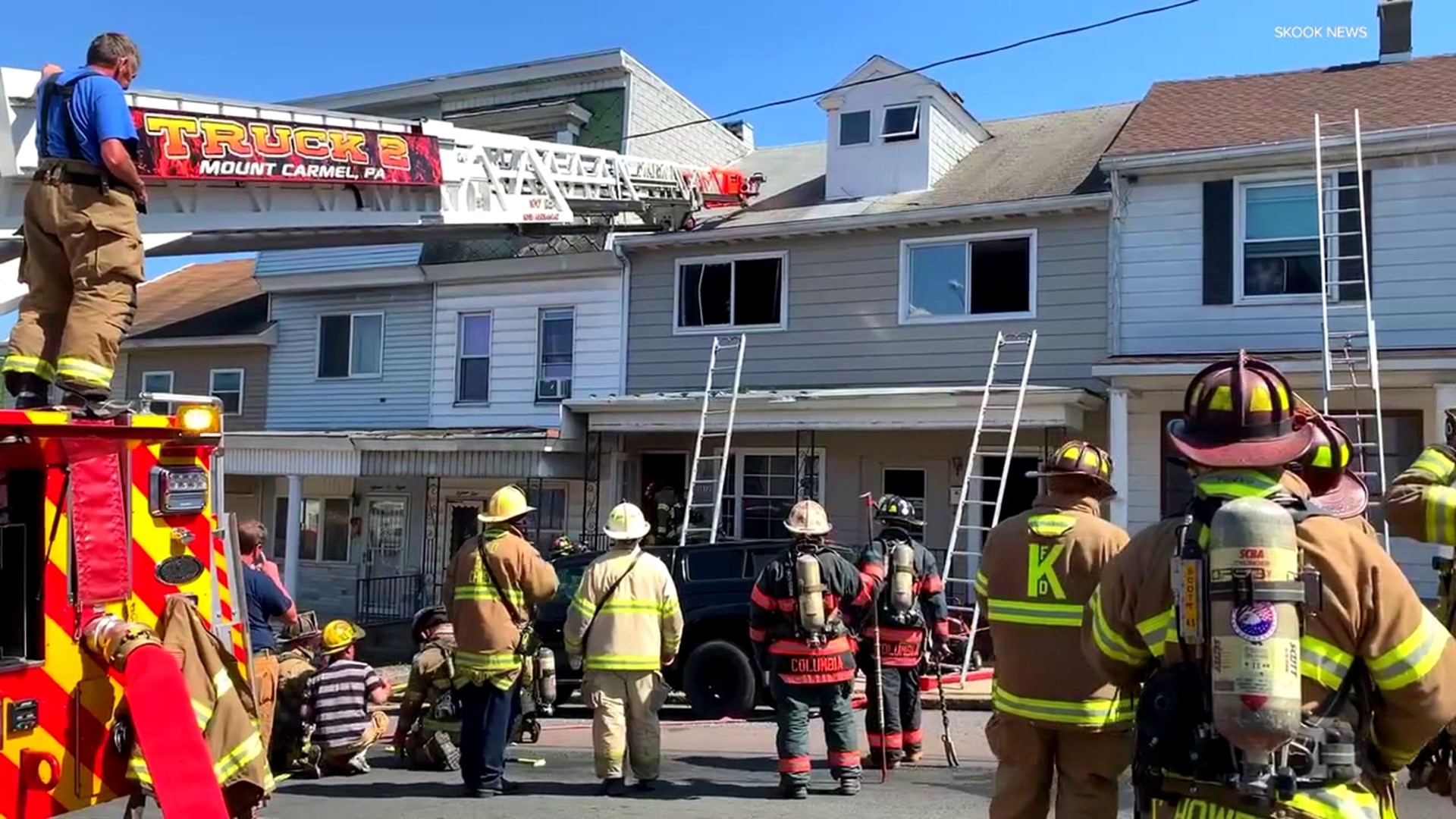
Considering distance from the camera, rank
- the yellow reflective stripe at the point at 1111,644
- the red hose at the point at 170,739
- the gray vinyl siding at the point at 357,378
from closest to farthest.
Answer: the yellow reflective stripe at the point at 1111,644
the red hose at the point at 170,739
the gray vinyl siding at the point at 357,378

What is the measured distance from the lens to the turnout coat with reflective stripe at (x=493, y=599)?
7094mm

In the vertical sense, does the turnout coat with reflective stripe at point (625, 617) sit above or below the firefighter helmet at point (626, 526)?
below

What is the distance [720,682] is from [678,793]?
11.5ft

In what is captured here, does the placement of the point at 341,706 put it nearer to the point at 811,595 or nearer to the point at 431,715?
the point at 431,715

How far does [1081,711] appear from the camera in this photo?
4.33 m

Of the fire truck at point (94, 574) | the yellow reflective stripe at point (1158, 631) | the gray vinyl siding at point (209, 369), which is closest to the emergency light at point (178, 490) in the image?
the fire truck at point (94, 574)

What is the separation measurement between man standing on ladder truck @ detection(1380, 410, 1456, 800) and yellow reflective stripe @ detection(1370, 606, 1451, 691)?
1.58 m

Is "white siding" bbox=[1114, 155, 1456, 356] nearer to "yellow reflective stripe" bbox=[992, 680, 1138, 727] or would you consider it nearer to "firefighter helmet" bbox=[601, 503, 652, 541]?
"firefighter helmet" bbox=[601, 503, 652, 541]

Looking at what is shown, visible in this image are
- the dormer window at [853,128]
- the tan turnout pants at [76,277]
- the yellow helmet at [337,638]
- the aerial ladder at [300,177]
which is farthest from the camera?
the dormer window at [853,128]

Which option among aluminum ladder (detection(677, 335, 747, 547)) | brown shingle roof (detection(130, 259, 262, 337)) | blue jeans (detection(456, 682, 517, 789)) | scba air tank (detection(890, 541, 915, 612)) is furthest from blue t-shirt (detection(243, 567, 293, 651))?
brown shingle roof (detection(130, 259, 262, 337))

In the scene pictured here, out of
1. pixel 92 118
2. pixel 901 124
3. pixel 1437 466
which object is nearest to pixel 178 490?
pixel 92 118

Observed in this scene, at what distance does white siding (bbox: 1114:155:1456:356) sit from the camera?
1168 centimetres

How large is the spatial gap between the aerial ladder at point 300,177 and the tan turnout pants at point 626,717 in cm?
414

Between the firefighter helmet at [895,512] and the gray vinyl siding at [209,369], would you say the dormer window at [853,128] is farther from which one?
the gray vinyl siding at [209,369]
